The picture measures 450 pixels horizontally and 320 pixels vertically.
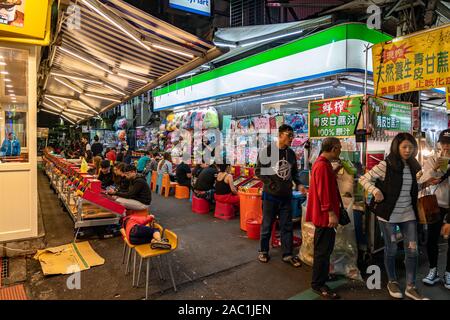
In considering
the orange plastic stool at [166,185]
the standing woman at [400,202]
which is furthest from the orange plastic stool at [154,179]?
the standing woman at [400,202]

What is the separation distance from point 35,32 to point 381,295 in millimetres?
5939

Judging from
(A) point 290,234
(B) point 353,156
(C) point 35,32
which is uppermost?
(C) point 35,32

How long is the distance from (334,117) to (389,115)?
36.0 inches

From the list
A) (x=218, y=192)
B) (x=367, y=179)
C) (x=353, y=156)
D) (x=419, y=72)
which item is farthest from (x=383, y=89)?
(x=218, y=192)

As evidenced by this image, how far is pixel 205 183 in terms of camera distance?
733 cm

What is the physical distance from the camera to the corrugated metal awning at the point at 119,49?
463cm

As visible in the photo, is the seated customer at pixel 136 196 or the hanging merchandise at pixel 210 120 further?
the hanging merchandise at pixel 210 120

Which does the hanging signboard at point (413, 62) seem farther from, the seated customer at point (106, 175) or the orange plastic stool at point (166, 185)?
the orange plastic stool at point (166, 185)

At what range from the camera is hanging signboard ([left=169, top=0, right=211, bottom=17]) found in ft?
16.6

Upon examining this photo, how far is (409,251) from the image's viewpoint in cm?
326

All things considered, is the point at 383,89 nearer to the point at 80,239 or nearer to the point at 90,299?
the point at 90,299

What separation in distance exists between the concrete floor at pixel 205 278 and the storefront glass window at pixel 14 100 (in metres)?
1.75

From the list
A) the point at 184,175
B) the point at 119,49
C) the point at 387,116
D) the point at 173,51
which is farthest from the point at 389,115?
the point at 184,175

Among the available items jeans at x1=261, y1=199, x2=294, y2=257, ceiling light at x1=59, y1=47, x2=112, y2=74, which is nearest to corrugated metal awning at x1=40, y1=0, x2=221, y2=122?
ceiling light at x1=59, y1=47, x2=112, y2=74
